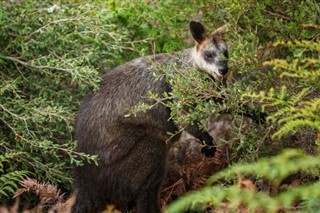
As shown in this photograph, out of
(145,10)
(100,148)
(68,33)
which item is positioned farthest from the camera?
(145,10)

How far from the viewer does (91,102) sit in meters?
6.67

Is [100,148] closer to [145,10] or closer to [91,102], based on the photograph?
[91,102]

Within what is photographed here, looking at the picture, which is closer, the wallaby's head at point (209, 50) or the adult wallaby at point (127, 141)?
the wallaby's head at point (209, 50)

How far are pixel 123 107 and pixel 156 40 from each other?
1434 millimetres

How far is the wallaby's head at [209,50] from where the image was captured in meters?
6.34

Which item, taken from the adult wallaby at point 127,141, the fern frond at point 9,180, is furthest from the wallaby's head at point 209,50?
the fern frond at point 9,180

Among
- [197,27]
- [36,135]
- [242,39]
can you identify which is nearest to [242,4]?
[242,39]

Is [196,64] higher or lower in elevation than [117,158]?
higher

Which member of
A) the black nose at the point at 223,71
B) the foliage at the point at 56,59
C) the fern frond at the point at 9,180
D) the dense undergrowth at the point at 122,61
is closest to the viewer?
the fern frond at the point at 9,180

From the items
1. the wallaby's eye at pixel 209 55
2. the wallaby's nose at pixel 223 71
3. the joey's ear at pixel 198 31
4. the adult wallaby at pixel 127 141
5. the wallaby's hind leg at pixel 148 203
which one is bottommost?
the wallaby's hind leg at pixel 148 203

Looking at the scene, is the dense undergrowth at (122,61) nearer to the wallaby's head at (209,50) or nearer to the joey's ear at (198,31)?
the wallaby's head at (209,50)

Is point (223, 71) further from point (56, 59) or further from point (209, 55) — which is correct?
point (56, 59)

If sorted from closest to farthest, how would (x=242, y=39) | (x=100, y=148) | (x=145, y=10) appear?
(x=242, y=39) → (x=100, y=148) → (x=145, y=10)

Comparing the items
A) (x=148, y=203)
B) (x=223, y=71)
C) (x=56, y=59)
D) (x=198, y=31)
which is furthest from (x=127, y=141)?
(x=198, y=31)
